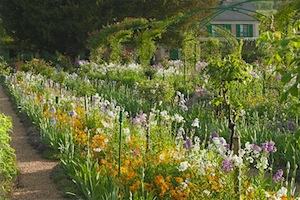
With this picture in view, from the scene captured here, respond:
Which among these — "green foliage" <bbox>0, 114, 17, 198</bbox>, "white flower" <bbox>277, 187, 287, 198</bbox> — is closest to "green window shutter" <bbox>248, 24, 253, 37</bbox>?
"green foliage" <bbox>0, 114, 17, 198</bbox>

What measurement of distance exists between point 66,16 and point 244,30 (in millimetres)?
20082

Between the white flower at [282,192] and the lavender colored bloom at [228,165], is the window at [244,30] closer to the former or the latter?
the lavender colored bloom at [228,165]

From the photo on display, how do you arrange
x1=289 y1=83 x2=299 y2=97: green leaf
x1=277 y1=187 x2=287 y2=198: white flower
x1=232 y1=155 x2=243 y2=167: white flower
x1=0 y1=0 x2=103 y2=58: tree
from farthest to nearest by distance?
1. x1=0 y1=0 x2=103 y2=58: tree
2. x1=232 y1=155 x2=243 y2=167: white flower
3. x1=277 y1=187 x2=287 y2=198: white flower
4. x1=289 y1=83 x2=299 y2=97: green leaf

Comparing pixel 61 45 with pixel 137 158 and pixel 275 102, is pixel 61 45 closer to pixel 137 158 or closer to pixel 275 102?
pixel 275 102

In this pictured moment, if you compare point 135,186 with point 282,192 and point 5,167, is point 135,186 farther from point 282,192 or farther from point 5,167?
point 5,167

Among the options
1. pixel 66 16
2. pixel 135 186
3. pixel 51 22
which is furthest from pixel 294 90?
pixel 66 16

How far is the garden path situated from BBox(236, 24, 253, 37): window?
34686mm

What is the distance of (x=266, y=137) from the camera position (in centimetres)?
662

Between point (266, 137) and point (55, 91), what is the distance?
6656 mm

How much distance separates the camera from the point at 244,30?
41.9m

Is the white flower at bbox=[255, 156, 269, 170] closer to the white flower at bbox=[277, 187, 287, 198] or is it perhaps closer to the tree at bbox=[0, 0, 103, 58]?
the white flower at bbox=[277, 187, 287, 198]

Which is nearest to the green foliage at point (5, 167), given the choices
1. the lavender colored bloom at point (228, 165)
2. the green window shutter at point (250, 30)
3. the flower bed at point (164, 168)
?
the flower bed at point (164, 168)

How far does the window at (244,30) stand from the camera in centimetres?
4166

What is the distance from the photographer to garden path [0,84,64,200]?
543 cm
